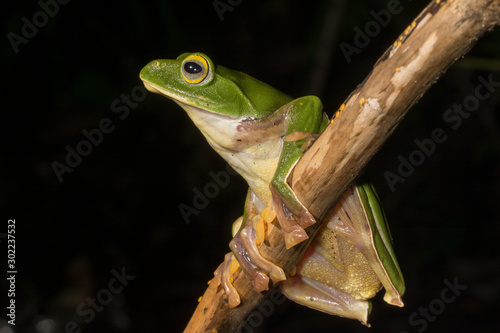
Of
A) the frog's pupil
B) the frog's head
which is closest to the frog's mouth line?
the frog's head

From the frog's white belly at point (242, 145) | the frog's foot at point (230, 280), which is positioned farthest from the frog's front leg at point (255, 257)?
the frog's white belly at point (242, 145)

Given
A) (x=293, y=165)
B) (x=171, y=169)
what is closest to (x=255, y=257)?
(x=293, y=165)

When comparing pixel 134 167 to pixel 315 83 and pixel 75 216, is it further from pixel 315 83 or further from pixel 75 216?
pixel 315 83

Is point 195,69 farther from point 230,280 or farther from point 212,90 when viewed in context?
point 230,280

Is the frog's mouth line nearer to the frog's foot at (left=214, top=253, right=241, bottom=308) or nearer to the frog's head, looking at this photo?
the frog's head

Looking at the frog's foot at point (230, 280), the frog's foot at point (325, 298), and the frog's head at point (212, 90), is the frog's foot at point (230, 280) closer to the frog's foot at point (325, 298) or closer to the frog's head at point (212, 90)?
the frog's foot at point (325, 298)

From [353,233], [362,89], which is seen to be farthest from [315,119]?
[353,233]

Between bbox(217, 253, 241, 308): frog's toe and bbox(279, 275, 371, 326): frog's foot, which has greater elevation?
bbox(279, 275, 371, 326): frog's foot
